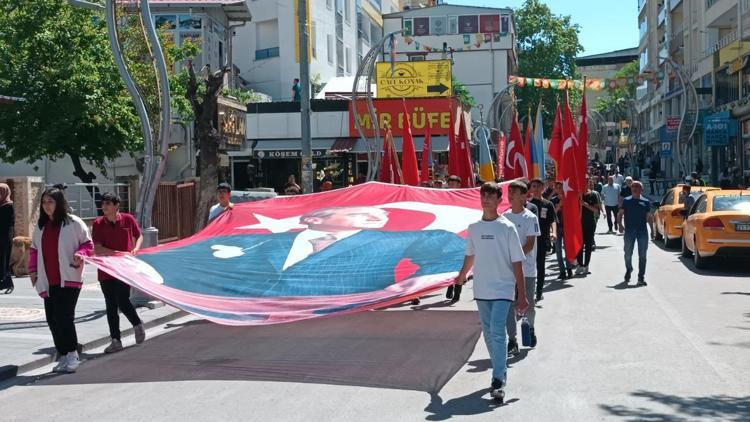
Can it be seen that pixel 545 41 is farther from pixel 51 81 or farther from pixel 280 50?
pixel 51 81

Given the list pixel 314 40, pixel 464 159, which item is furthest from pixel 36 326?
pixel 314 40

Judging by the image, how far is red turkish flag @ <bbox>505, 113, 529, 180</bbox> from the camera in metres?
22.4

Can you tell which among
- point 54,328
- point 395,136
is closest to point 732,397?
point 54,328

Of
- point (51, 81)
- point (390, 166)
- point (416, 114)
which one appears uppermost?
point (51, 81)

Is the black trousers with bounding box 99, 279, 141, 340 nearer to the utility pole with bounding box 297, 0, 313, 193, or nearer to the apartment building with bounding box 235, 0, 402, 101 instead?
the utility pole with bounding box 297, 0, 313, 193

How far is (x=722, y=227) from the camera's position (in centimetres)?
1709

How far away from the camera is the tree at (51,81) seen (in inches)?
1032

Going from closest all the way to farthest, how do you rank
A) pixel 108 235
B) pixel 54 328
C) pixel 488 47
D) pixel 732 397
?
1. pixel 732 397
2. pixel 54 328
3. pixel 108 235
4. pixel 488 47

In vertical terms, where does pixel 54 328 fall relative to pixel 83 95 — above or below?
below

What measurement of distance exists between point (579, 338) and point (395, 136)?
98.4 feet

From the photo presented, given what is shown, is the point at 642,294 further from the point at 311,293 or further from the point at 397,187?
the point at 311,293

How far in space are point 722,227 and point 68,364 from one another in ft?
40.6

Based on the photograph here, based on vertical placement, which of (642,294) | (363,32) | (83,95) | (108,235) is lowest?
(642,294)

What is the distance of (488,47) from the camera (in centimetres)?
7838
